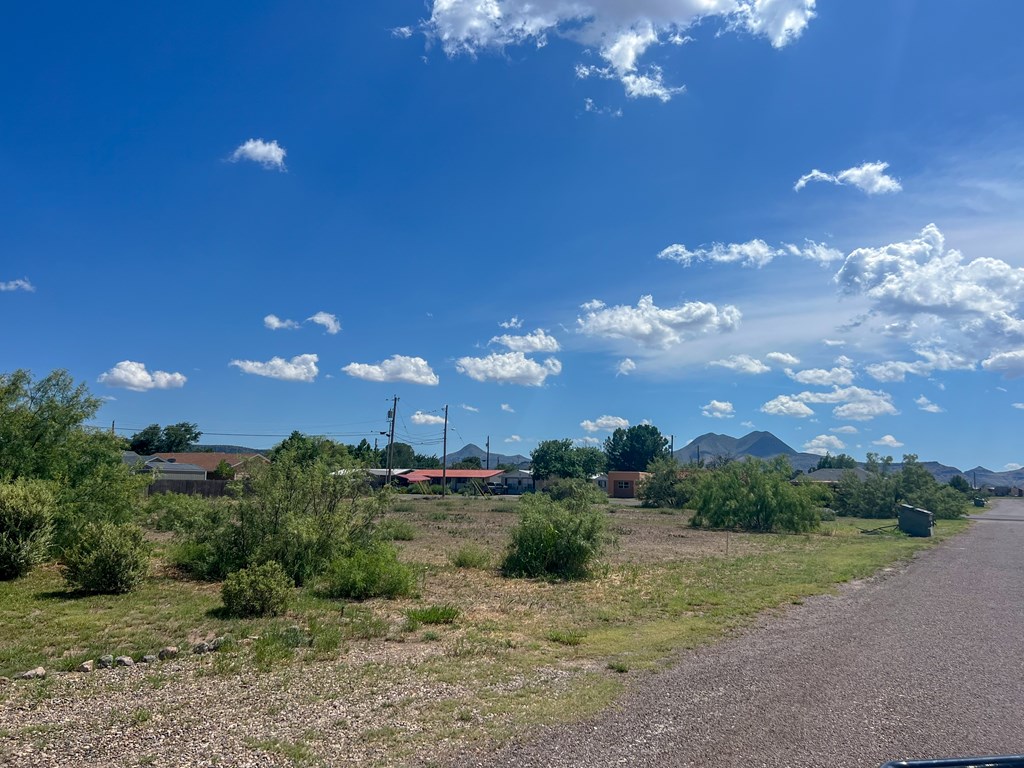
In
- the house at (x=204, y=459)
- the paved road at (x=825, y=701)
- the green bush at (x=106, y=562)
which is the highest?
the house at (x=204, y=459)

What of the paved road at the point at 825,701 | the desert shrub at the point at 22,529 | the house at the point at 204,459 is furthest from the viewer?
the house at the point at 204,459

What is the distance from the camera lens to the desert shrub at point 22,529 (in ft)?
45.7

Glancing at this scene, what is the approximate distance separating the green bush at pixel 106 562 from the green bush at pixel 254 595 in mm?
3135

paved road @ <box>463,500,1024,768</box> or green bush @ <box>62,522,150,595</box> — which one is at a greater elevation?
green bush @ <box>62,522,150,595</box>

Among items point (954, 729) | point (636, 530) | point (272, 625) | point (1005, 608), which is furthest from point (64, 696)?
point (636, 530)

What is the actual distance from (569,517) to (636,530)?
1814cm

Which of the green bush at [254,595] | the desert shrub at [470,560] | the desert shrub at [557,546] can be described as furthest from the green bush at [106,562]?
the desert shrub at [557,546]

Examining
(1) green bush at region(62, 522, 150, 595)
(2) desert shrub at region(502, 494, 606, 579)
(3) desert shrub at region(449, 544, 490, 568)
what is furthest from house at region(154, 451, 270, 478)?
(1) green bush at region(62, 522, 150, 595)

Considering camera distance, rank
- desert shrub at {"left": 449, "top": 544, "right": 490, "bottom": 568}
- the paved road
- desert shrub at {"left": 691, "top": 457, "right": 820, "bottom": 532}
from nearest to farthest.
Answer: the paved road, desert shrub at {"left": 449, "top": 544, "right": 490, "bottom": 568}, desert shrub at {"left": 691, "top": 457, "right": 820, "bottom": 532}

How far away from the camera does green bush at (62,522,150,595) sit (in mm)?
12672

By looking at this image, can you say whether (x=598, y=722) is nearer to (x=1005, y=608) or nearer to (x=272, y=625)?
(x=272, y=625)

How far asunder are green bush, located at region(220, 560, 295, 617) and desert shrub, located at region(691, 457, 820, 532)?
101ft

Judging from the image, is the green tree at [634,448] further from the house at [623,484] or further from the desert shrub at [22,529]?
the desert shrub at [22,529]

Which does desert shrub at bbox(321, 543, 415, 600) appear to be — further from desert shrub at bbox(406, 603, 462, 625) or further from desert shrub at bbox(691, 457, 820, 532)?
desert shrub at bbox(691, 457, 820, 532)
